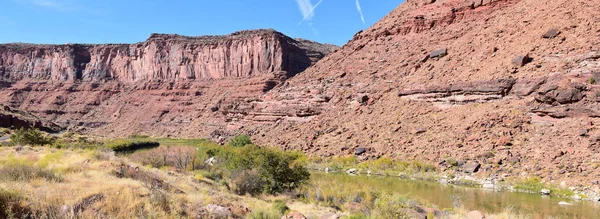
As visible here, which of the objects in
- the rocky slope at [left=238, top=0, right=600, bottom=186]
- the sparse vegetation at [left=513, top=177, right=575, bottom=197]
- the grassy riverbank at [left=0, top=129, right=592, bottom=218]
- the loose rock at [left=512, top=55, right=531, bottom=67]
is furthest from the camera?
the loose rock at [left=512, top=55, right=531, bottom=67]

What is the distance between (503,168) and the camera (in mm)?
21906

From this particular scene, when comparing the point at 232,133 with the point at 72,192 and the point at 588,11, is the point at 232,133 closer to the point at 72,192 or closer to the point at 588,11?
the point at 588,11

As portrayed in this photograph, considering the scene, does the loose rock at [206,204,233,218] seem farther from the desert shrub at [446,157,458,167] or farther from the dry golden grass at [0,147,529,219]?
the desert shrub at [446,157,458,167]

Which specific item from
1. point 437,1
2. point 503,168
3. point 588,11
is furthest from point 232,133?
point 588,11

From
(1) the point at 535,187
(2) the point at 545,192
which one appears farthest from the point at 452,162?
(2) the point at 545,192

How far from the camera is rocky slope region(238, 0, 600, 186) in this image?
2264 cm

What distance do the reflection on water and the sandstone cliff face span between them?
6269cm

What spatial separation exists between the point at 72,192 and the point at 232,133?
151 feet

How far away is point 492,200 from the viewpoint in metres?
17.4

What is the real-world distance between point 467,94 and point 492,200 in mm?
15287

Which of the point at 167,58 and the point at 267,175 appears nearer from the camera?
the point at 267,175

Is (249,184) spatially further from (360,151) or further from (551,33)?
(551,33)

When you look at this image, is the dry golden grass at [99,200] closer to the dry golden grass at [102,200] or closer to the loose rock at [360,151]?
the dry golden grass at [102,200]

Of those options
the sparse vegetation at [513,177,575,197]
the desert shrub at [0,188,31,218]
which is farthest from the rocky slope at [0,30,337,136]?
the desert shrub at [0,188,31,218]
